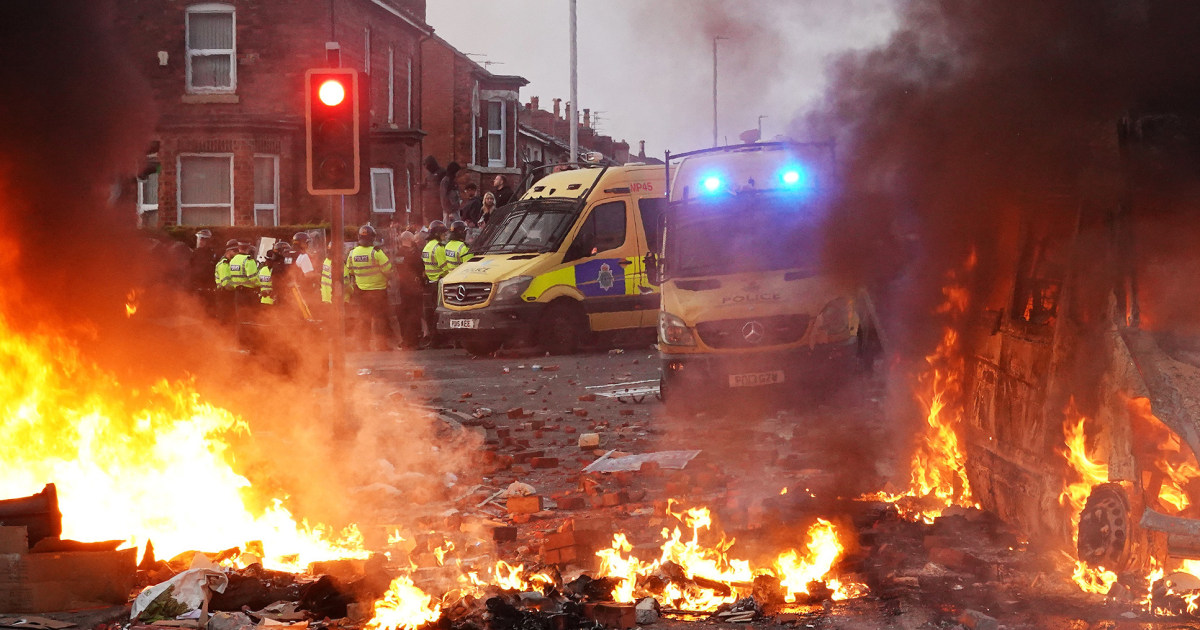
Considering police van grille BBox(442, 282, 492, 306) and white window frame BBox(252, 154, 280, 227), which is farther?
white window frame BBox(252, 154, 280, 227)

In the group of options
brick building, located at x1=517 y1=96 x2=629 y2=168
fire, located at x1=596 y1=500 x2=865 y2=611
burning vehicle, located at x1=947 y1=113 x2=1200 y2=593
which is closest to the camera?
burning vehicle, located at x1=947 y1=113 x2=1200 y2=593

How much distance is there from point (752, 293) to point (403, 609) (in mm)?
6259

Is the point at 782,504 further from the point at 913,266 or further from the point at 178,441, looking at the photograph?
the point at 178,441

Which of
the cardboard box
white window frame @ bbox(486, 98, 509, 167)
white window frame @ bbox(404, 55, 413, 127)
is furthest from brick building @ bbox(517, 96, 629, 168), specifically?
the cardboard box

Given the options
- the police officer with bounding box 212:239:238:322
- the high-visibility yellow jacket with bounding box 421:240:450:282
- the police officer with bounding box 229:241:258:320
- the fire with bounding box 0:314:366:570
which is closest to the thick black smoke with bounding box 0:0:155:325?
the fire with bounding box 0:314:366:570

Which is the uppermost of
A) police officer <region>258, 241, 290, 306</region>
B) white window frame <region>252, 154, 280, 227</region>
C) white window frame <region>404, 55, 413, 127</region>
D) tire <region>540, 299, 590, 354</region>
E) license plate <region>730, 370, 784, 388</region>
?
white window frame <region>404, 55, 413, 127</region>

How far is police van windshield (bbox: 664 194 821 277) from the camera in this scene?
11.3 m

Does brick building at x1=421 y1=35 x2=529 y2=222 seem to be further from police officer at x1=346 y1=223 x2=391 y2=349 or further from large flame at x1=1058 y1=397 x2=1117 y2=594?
large flame at x1=1058 y1=397 x2=1117 y2=594

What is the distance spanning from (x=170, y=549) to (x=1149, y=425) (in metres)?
4.88

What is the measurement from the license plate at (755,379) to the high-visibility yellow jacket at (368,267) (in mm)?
9261

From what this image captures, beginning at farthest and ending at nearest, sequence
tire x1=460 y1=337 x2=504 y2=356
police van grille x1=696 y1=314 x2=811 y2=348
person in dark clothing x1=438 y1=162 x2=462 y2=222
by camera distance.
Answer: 1. person in dark clothing x1=438 y1=162 x2=462 y2=222
2. tire x1=460 y1=337 x2=504 y2=356
3. police van grille x1=696 y1=314 x2=811 y2=348

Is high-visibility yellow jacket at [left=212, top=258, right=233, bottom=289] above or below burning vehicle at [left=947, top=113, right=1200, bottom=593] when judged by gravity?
above

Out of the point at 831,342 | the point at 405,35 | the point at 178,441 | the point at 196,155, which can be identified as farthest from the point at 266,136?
the point at 178,441

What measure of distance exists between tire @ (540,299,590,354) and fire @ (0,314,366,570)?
967cm
